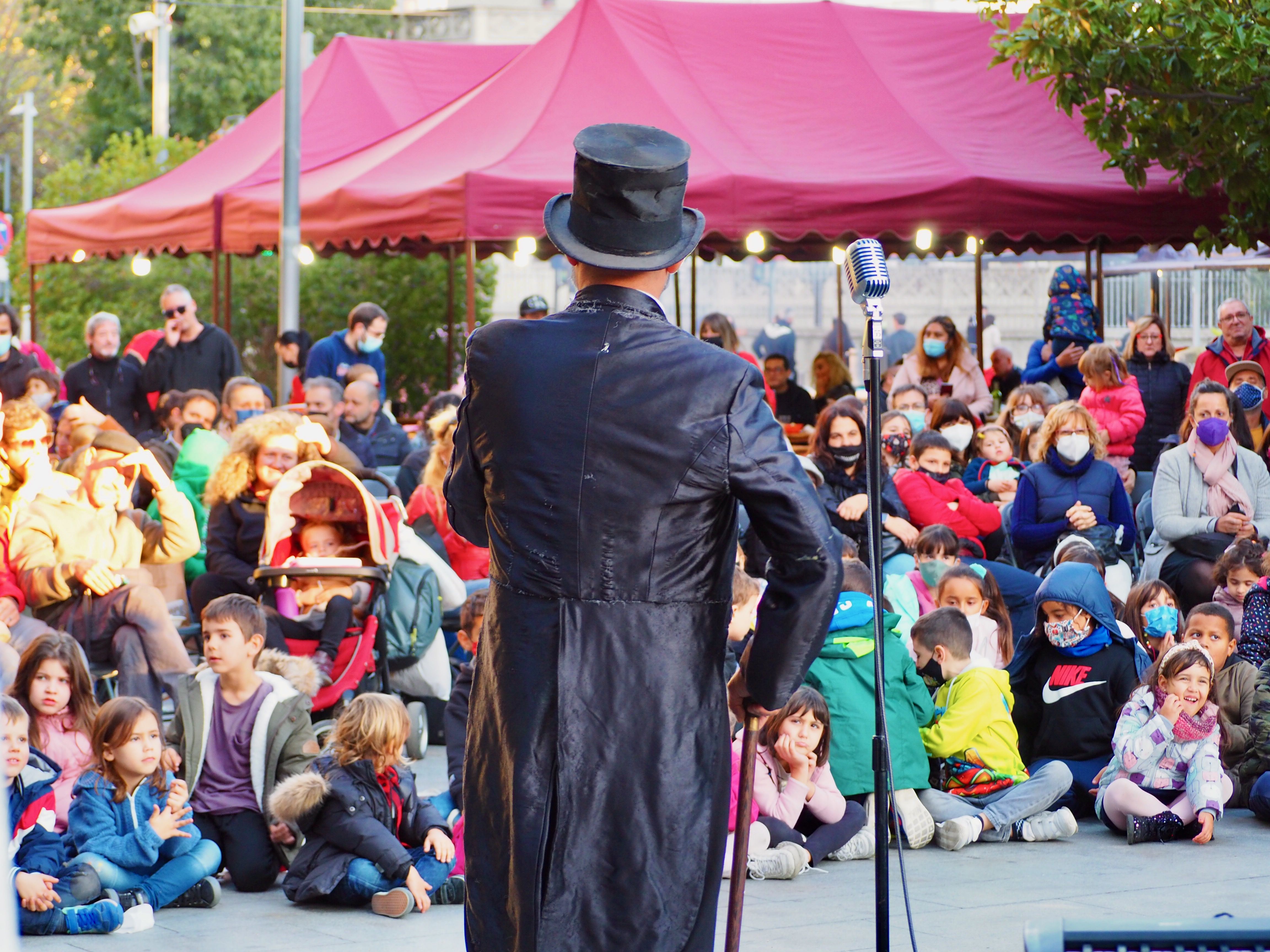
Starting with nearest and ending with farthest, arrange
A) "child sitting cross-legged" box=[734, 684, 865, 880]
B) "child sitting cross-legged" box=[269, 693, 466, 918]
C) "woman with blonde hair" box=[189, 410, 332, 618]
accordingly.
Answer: "child sitting cross-legged" box=[269, 693, 466, 918] < "child sitting cross-legged" box=[734, 684, 865, 880] < "woman with blonde hair" box=[189, 410, 332, 618]

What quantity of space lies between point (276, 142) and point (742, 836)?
13809mm

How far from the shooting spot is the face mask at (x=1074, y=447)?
9.01 m

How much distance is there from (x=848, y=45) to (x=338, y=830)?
974 centimetres

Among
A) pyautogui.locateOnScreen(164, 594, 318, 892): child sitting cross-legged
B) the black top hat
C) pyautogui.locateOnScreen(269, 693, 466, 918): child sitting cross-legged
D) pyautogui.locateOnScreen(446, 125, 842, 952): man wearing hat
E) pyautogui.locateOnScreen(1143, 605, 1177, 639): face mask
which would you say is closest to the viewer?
pyautogui.locateOnScreen(446, 125, 842, 952): man wearing hat

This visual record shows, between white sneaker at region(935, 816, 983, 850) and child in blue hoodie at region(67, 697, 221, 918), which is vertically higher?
child in blue hoodie at region(67, 697, 221, 918)

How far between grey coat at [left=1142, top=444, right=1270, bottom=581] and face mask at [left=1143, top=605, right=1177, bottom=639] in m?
1.33

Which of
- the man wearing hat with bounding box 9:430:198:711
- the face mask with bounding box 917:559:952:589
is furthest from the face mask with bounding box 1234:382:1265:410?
the man wearing hat with bounding box 9:430:198:711

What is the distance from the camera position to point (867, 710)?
6832 mm

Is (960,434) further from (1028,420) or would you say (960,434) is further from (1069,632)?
(1069,632)

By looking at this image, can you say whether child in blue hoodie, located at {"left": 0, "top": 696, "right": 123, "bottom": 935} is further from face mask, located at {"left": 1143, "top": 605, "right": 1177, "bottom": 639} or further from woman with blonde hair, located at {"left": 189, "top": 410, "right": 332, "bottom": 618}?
face mask, located at {"left": 1143, "top": 605, "right": 1177, "bottom": 639}

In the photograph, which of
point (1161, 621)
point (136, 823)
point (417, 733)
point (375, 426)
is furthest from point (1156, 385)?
point (136, 823)

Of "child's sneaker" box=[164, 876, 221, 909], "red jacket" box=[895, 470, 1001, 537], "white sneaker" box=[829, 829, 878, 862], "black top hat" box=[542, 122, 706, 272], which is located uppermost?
"black top hat" box=[542, 122, 706, 272]

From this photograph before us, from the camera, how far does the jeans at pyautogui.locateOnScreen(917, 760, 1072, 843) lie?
22.2 feet

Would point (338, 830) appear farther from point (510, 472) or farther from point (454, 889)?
point (510, 472)
